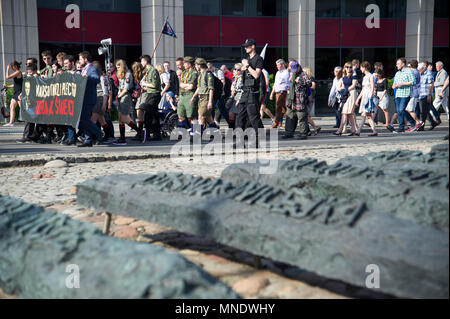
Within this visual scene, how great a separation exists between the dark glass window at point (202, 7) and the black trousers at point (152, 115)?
10953mm

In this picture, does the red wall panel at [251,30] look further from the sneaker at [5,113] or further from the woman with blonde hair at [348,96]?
the sneaker at [5,113]

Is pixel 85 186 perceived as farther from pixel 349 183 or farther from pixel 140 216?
pixel 349 183

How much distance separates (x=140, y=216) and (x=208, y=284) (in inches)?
49.6

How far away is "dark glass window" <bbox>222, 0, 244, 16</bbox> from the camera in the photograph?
76.6 ft

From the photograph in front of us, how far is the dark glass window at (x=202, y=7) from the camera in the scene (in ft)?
74.3

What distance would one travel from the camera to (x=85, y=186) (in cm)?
423

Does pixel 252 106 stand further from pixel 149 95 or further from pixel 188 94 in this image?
pixel 149 95

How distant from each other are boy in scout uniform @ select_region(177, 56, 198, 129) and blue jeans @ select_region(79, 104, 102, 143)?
2.05 metres

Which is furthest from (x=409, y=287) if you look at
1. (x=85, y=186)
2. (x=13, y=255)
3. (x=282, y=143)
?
(x=282, y=143)

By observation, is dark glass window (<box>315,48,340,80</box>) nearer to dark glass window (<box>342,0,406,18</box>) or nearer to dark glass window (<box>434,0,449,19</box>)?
dark glass window (<box>342,0,406,18</box>)

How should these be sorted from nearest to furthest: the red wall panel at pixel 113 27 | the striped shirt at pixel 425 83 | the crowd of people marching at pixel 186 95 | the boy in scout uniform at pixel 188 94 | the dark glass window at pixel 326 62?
the crowd of people marching at pixel 186 95 < the boy in scout uniform at pixel 188 94 < the striped shirt at pixel 425 83 < the red wall panel at pixel 113 27 < the dark glass window at pixel 326 62

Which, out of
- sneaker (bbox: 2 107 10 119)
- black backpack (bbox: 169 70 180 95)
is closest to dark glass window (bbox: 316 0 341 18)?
black backpack (bbox: 169 70 180 95)

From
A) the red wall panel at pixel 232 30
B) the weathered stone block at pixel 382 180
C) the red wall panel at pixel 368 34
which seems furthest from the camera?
the red wall panel at pixel 368 34

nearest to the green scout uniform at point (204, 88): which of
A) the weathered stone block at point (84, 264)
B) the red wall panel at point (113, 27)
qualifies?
the weathered stone block at point (84, 264)
